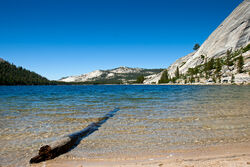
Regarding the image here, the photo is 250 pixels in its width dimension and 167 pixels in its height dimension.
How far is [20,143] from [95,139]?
12.0 ft

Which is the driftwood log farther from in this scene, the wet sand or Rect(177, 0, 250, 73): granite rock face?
Rect(177, 0, 250, 73): granite rock face

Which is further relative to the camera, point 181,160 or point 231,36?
point 231,36

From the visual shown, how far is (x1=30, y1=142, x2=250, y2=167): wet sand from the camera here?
19.5 ft

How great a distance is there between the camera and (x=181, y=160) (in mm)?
6305

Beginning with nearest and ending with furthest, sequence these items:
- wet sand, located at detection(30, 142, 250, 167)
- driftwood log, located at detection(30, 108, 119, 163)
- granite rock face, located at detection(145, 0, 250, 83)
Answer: wet sand, located at detection(30, 142, 250, 167)
driftwood log, located at detection(30, 108, 119, 163)
granite rock face, located at detection(145, 0, 250, 83)

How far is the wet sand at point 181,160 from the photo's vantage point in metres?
5.95

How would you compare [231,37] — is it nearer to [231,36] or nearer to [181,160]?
[231,36]

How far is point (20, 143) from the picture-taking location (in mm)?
8406

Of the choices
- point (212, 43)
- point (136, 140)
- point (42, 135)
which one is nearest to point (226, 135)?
point (136, 140)

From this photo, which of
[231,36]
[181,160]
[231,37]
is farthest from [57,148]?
[231,36]

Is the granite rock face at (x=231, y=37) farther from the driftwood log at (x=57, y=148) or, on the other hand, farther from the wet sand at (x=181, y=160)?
the driftwood log at (x=57, y=148)

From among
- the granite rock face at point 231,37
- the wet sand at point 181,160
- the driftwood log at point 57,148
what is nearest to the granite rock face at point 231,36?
the granite rock face at point 231,37

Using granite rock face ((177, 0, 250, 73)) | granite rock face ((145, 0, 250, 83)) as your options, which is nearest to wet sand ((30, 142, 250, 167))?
granite rock face ((145, 0, 250, 83))

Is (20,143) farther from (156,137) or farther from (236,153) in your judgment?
(236,153)
